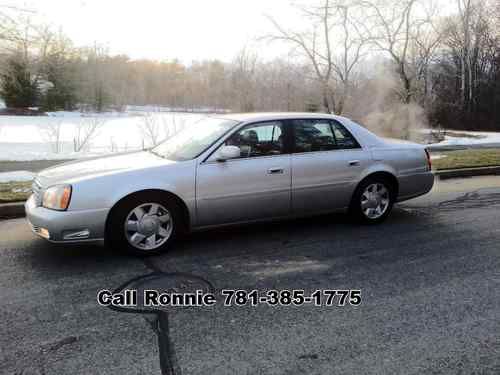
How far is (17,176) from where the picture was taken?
8844 mm

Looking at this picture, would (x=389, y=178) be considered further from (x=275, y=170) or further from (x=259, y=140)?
(x=259, y=140)

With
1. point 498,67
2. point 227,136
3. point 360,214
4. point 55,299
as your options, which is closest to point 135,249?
point 55,299

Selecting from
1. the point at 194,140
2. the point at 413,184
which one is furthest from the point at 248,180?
the point at 413,184

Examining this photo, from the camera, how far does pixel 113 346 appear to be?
9.53 feet

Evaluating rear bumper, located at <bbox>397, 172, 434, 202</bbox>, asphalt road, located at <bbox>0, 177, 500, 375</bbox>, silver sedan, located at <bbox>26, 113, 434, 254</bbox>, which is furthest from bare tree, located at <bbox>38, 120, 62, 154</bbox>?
rear bumper, located at <bbox>397, 172, 434, 202</bbox>

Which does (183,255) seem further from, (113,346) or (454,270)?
(454,270)

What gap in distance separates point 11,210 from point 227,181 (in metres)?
3.46

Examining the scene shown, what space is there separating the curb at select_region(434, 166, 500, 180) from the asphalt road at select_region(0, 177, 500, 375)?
171 inches

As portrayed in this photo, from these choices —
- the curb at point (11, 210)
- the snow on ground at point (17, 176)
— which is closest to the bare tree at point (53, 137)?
the snow on ground at point (17, 176)

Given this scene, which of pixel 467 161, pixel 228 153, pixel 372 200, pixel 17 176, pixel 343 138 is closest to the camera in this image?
pixel 228 153

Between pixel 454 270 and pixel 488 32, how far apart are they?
32942 millimetres

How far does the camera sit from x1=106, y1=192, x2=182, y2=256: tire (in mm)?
4473

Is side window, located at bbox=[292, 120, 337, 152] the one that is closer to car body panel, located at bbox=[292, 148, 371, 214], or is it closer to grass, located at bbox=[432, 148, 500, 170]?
car body panel, located at bbox=[292, 148, 371, 214]

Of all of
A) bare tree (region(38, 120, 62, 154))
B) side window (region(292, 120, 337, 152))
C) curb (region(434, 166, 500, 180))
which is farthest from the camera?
bare tree (region(38, 120, 62, 154))
